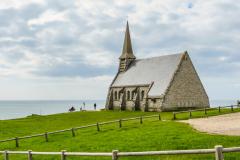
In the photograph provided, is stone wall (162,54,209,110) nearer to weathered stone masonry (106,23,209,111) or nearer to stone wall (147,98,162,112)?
weathered stone masonry (106,23,209,111)

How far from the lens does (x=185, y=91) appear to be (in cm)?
7112

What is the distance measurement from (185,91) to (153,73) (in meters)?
7.71

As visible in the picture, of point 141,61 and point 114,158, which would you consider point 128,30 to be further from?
point 114,158

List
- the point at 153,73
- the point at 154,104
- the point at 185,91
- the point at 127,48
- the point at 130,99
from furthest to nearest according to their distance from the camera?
1. the point at 127,48
2. the point at 130,99
3. the point at 153,73
4. the point at 185,91
5. the point at 154,104

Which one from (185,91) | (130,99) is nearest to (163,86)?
(185,91)

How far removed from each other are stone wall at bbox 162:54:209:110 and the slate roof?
1212 mm

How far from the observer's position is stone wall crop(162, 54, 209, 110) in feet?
227

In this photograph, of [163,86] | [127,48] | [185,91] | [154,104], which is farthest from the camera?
[127,48]

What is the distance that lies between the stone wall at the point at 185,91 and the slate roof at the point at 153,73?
1212mm

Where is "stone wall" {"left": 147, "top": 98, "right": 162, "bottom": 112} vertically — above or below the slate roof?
below

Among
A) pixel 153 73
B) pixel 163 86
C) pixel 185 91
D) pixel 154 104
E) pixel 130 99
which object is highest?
pixel 153 73

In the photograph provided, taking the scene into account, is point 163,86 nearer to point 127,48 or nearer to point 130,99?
point 130,99

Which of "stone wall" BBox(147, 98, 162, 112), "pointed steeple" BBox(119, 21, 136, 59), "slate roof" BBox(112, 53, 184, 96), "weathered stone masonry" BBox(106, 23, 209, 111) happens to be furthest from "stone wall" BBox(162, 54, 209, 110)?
"pointed steeple" BBox(119, 21, 136, 59)

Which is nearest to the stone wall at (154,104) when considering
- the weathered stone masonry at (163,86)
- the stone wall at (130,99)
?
the weathered stone masonry at (163,86)
